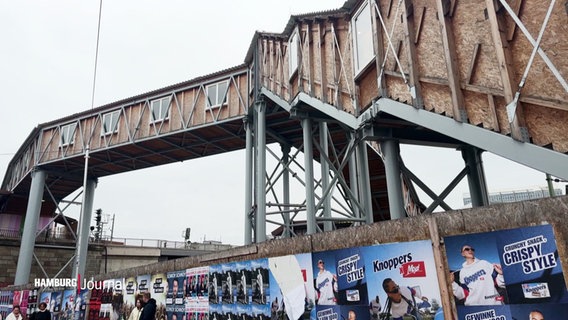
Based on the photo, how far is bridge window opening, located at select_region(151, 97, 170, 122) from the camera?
68.5ft

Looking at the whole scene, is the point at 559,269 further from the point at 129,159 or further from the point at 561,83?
the point at 129,159

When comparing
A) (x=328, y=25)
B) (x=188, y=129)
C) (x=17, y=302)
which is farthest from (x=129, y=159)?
(x=328, y=25)

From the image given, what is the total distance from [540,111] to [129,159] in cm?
A: 2331

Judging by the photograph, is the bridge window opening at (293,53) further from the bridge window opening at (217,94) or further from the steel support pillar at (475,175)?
the bridge window opening at (217,94)

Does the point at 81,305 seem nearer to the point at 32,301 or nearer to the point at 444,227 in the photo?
the point at 32,301

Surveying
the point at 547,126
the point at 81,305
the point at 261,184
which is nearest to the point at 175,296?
the point at 81,305

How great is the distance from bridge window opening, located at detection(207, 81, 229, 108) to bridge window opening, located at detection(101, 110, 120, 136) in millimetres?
6790

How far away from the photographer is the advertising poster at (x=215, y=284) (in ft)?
24.8

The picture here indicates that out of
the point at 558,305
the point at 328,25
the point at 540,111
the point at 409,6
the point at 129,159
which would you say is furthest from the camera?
the point at 129,159

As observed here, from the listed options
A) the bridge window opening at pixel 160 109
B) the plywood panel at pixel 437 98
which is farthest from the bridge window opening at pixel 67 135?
the plywood panel at pixel 437 98

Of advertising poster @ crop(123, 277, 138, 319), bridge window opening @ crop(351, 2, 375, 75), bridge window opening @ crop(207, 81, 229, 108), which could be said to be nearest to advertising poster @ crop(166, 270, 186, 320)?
advertising poster @ crop(123, 277, 138, 319)

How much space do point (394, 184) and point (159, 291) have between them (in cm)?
629

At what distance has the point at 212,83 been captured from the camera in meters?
20.1

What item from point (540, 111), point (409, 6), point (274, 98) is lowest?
point (540, 111)
